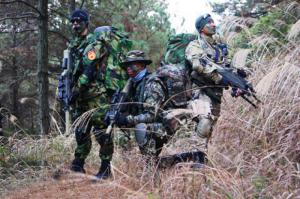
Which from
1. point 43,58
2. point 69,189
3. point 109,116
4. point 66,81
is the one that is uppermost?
point 43,58

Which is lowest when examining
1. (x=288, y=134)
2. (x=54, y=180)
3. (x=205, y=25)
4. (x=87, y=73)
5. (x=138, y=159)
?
(x=54, y=180)

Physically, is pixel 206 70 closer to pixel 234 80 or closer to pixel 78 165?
pixel 234 80

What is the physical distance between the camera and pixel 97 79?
600cm

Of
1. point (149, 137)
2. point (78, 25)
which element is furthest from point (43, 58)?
point (149, 137)

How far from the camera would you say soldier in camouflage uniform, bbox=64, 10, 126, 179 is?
5.88 meters

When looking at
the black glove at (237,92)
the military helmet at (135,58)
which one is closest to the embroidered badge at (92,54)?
the military helmet at (135,58)

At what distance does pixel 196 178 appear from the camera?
3.94 m

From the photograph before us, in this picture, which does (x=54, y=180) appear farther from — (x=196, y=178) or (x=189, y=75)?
(x=196, y=178)

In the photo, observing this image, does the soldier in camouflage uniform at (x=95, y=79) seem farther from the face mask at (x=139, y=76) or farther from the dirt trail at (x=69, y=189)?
the face mask at (x=139, y=76)

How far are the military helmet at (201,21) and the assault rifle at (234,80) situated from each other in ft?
1.46

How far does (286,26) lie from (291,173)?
354cm

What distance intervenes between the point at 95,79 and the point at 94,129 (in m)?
0.60

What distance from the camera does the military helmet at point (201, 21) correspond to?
5.54m

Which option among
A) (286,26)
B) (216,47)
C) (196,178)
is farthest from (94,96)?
(286,26)
